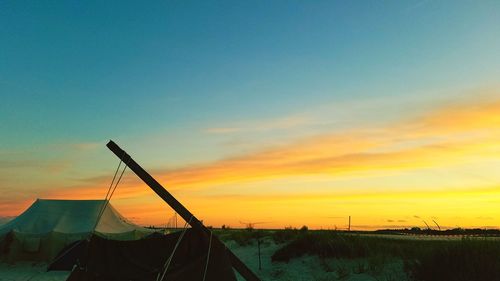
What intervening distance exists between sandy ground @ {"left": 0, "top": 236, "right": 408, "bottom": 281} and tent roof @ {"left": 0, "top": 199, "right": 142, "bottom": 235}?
2159mm

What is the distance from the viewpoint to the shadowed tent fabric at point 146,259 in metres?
8.97

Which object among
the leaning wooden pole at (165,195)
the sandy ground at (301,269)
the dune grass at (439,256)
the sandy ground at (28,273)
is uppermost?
the leaning wooden pole at (165,195)

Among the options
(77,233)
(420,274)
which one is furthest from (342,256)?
(77,233)

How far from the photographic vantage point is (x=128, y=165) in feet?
29.5

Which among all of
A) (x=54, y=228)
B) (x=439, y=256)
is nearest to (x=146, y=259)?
(x=439, y=256)

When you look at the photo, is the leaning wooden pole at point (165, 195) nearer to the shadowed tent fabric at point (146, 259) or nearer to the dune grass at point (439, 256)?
the shadowed tent fabric at point (146, 259)

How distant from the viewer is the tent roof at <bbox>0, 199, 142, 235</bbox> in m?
26.9

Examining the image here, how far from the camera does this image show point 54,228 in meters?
26.6

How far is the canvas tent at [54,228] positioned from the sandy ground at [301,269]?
2.70 ft

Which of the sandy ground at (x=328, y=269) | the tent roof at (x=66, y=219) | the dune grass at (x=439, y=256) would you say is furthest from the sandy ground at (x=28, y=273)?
the dune grass at (x=439, y=256)

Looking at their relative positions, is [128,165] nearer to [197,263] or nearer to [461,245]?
[197,263]

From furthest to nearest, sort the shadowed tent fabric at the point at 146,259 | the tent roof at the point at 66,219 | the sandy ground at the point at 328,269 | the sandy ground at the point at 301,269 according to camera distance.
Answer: the tent roof at the point at 66,219 < the sandy ground at the point at 301,269 < the sandy ground at the point at 328,269 < the shadowed tent fabric at the point at 146,259

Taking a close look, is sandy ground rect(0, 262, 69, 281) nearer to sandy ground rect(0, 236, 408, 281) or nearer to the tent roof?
sandy ground rect(0, 236, 408, 281)

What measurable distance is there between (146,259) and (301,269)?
10.5m
